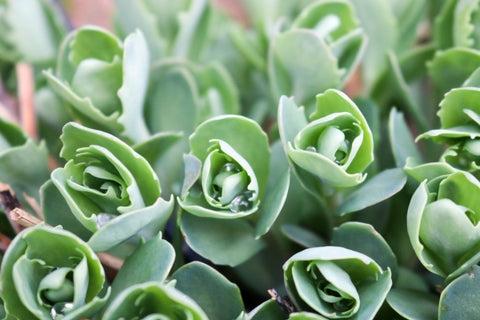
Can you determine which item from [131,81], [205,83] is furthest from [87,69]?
[205,83]

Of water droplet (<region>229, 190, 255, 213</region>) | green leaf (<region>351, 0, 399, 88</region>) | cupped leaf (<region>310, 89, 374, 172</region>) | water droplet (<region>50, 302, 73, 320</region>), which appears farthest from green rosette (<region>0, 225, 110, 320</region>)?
green leaf (<region>351, 0, 399, 88</region>)

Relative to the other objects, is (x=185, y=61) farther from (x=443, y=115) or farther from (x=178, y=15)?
(x=443, y=115)

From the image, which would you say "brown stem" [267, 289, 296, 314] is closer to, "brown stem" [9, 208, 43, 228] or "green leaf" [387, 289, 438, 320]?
"green leaf" [387, 289, 438, 320]

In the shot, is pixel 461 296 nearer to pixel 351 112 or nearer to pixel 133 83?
pixel 351 112

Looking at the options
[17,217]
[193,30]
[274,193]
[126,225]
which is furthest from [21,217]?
[193,30]

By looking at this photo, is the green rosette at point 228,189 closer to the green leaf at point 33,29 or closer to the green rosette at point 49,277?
the green rosette at point 49,277
